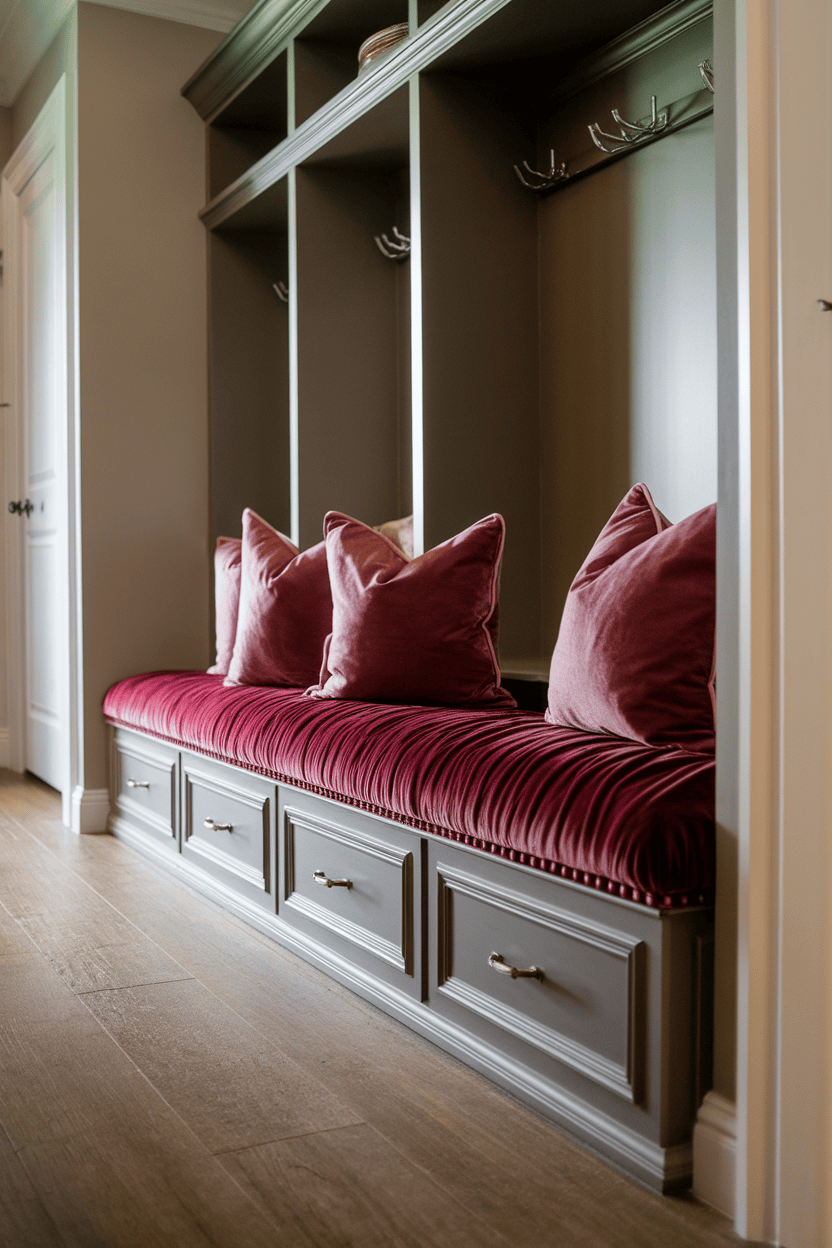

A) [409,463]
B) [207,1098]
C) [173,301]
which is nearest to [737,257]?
[207,1098]

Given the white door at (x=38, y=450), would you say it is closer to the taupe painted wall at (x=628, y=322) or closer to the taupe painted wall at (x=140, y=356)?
the taupe painted wall at (x=140, y=356)

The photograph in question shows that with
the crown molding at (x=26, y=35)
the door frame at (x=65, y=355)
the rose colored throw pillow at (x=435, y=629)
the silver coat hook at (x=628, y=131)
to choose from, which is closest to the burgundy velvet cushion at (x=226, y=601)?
the door frame at (x=65, y=355)

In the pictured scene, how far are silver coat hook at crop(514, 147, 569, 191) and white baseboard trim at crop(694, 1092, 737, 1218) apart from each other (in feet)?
7.32

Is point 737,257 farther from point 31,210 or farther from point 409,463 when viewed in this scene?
point 31,210

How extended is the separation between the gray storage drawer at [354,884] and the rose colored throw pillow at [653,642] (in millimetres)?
430

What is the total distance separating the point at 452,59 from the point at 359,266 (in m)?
→ 0.85

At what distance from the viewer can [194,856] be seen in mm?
2959

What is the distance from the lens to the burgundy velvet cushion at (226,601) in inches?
130

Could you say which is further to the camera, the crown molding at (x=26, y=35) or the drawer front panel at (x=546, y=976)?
the crown molding at (x=26, y=35)

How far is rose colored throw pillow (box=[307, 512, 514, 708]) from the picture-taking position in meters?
2.35

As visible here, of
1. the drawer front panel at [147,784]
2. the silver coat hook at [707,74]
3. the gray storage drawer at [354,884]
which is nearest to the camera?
the gray storage drawer at [354,884]

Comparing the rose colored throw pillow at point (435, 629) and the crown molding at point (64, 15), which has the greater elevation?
the crown molding at point (64, 15)

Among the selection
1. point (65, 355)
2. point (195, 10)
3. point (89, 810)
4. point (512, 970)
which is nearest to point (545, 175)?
point (195, 10)

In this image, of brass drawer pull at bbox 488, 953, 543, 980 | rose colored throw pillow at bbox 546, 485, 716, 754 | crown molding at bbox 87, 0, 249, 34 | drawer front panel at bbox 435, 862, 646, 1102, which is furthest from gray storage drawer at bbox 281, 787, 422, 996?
crown molding at bbox 87, 0, 249, 34
